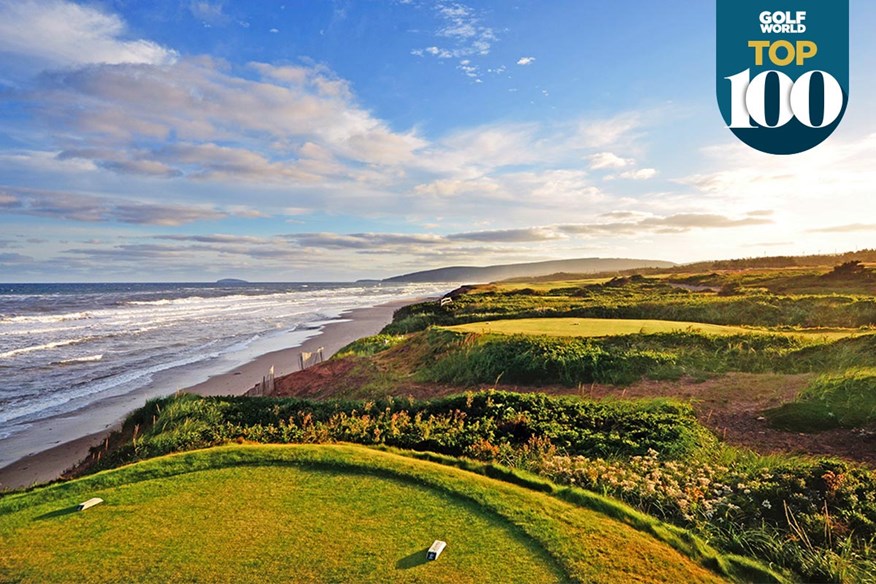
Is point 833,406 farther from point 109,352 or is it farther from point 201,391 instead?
point 109,352

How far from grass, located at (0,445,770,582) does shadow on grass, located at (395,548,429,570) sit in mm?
10

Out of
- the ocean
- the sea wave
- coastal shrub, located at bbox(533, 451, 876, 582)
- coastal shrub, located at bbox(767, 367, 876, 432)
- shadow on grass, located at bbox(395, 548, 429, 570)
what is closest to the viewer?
shadow on grass, located at bbox(395, 548, 429, 570)

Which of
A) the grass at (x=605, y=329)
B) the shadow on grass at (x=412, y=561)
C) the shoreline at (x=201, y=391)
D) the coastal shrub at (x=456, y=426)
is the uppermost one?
the grass at (x=605, y=329)

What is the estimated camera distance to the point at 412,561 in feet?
16.7

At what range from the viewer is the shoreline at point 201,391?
41.9 ft

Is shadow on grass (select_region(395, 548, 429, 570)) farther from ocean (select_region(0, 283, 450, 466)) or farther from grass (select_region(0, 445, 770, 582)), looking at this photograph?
ocean (select_region(0, 283, 450, 466))

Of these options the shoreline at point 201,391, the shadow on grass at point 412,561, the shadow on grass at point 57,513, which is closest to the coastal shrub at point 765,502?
the shadow on grass at point 412,561

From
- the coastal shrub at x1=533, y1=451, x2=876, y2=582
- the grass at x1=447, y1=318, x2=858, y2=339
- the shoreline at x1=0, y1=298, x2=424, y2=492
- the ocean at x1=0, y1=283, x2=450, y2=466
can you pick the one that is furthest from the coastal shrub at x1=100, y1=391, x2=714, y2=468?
the grass at x1=447, y1=318, x2=858, y2=339

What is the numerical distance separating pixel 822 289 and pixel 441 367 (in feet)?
94.8

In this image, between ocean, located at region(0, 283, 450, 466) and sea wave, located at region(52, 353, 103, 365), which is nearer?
ocean, located at region(0, 283, 450, 466)

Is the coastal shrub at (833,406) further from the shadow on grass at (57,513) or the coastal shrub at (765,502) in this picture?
the shadow on grass at (57,513)

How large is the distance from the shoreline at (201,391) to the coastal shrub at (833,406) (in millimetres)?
17268

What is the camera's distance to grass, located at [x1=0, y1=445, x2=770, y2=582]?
16.4ft

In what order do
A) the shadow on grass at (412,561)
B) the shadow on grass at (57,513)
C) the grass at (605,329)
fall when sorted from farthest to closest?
the grass at (605,329) → the shadow on grass at (57,513) → the shadow on grass at (412,561)
